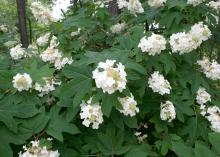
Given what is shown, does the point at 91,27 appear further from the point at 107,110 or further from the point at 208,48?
the point at 107,110

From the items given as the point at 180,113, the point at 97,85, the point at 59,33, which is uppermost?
the point at 97,85

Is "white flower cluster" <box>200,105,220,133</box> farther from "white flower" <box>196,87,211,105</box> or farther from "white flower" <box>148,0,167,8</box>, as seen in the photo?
"white flower" <box>148,0,167,8</box>

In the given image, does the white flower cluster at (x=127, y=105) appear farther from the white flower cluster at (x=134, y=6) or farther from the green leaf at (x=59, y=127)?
the white flower cluster at (x=134, y=6)

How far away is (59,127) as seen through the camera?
122 inches

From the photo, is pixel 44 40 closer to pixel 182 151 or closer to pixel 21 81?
pixel 21 81

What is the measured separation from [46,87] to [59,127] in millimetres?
551

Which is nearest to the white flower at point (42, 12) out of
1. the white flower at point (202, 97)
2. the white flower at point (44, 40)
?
the white flower at point (44, 40)

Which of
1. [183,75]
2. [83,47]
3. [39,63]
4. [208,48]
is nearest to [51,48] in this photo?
[39,63]

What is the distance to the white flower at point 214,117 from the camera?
3580 millimetres

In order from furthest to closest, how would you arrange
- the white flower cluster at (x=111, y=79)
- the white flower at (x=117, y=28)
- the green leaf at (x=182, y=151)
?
1. the white flower at (x=117, y=28)
2. the white flower cluster at (x=111, y=79)
3. the green leaf at (x=182, y=151)

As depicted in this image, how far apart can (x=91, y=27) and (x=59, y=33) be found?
532 millimetres

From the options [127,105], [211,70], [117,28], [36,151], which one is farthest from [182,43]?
[36,151]

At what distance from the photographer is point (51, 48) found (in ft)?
13.4

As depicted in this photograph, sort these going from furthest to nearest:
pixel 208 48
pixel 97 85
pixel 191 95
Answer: pixel 208 48 → pixel 191 95 → pixel 97 85
